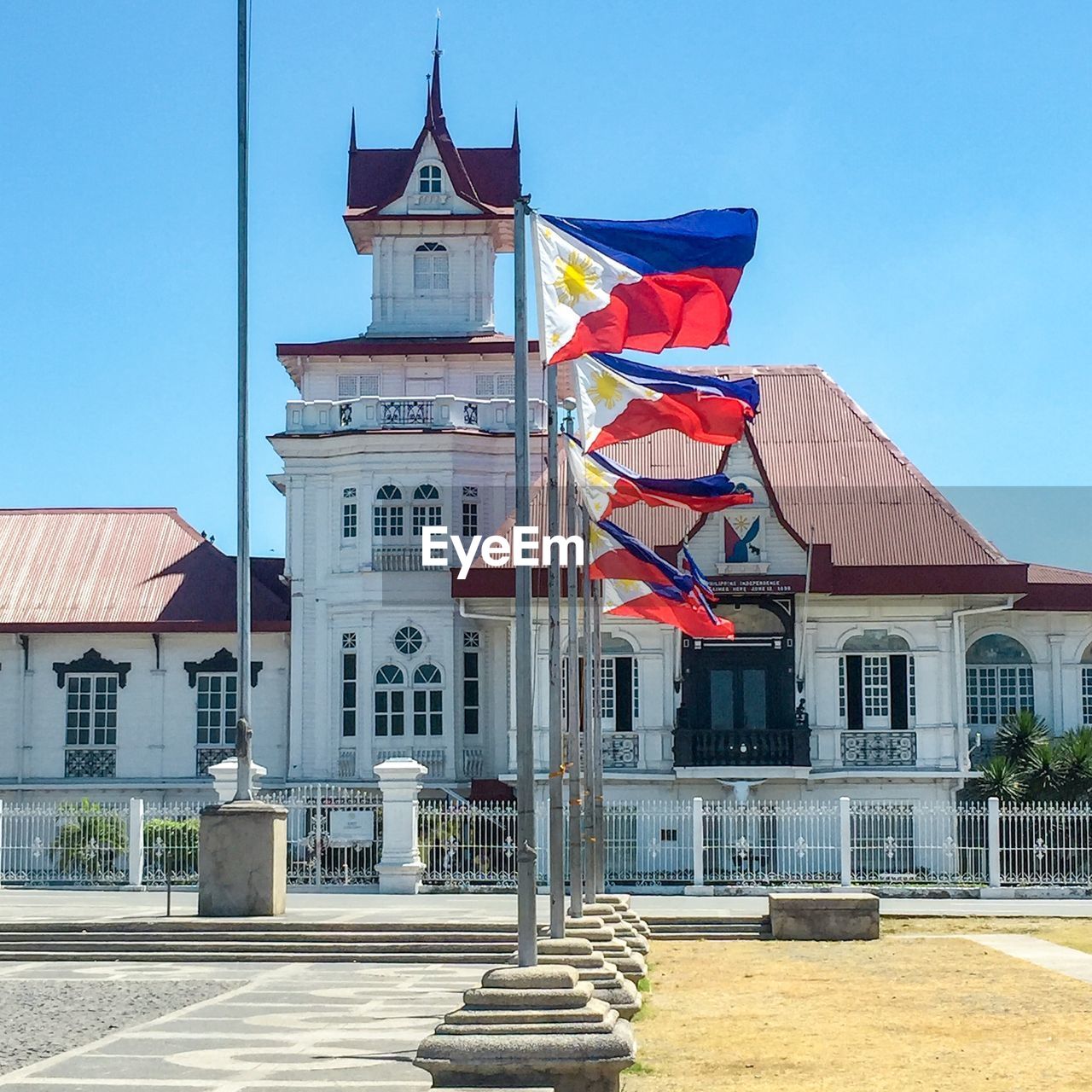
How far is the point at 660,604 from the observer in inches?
994

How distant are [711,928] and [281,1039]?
12.6 meters

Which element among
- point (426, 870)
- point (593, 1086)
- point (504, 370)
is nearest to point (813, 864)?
point (426, 870)

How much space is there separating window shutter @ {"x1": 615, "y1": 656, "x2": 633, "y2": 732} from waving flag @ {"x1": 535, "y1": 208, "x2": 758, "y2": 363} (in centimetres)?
2238

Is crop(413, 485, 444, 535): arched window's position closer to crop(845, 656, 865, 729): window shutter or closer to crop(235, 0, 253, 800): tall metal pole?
crop(845, 656, 865, 729): window shutter

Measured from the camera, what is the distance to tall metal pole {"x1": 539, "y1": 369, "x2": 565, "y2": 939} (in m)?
16.4

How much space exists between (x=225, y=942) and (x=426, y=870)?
11.1 m

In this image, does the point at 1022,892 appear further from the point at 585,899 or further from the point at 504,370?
Answer: the point at 504,370

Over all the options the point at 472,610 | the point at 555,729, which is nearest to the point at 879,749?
the point at 472,610

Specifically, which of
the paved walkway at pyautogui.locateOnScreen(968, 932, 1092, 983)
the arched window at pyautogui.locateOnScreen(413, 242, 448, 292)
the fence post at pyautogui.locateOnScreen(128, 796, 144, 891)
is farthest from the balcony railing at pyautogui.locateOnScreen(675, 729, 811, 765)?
the arched window at pyautogui.locateOnScreen(413, 242, 448, 292)

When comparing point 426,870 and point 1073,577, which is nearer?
point 426,870

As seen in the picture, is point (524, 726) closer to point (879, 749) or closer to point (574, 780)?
point (574, 780)

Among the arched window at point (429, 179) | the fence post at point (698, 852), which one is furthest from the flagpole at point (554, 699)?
the arched window at point (429, 179)

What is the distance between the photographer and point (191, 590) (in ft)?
138

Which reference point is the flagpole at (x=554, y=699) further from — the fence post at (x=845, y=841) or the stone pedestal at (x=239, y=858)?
the fence post at (x=845, y=841)
